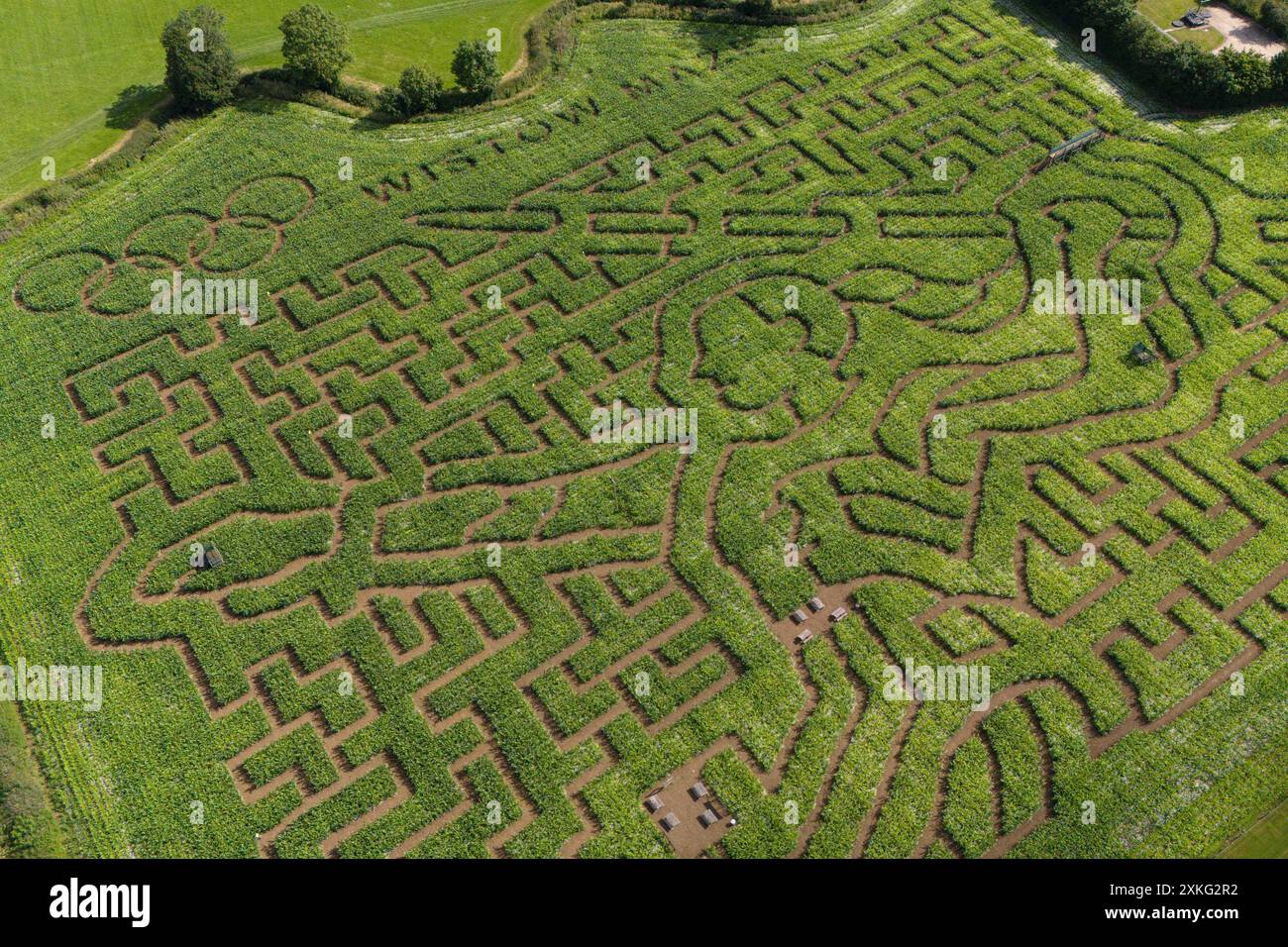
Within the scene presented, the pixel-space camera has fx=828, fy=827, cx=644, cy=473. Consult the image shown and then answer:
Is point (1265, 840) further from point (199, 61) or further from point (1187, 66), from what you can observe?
point (199, 61)

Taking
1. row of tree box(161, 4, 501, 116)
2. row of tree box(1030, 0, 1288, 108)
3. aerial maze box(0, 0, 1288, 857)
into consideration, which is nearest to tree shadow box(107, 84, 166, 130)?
row of tree box(161, 4, 501, 116)

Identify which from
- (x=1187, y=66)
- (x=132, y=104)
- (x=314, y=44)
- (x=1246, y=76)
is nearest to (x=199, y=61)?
(x=132, y=104)

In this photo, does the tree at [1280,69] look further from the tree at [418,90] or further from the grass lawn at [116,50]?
the tree at [418,90]

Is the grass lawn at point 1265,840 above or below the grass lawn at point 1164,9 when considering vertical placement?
below

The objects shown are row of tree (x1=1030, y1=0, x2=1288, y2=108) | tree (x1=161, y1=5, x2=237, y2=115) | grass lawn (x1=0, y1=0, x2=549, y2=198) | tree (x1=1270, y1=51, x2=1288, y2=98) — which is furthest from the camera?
tree (x1=1270, y1=51, x2=1288, y2=98)

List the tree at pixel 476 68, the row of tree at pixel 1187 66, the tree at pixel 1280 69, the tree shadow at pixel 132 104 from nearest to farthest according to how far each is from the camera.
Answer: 1. the tree shadow at pixel 132 104
2. the tree at pixel 476 68
3. the row of tree at pixel 1187 66
4. the tree at pixel 1280 69

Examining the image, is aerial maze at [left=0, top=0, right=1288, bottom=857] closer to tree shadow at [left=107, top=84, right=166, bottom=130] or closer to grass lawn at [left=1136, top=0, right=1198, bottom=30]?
tree shadow at [left=107, top=84, right=166, bottom=130]

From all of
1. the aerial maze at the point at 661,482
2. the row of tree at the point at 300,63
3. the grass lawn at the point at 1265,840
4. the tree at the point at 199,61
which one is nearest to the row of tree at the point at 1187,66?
the aerial maze at the point at 661,482
